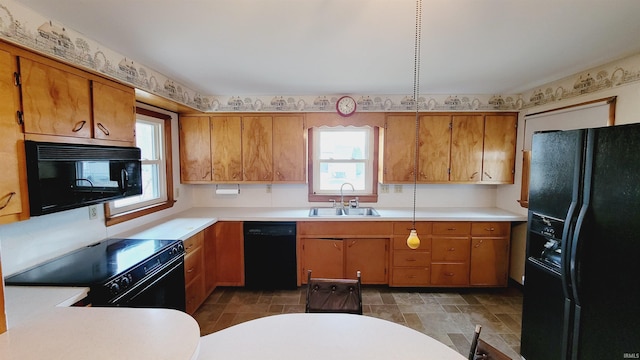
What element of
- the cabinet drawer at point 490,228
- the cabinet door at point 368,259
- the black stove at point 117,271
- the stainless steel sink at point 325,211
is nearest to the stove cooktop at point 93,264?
the black stove at point 117,271

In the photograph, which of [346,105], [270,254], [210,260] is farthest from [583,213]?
[210,260]

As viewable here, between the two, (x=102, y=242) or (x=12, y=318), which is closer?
(x=12, y=318)

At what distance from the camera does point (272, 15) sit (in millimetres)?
1530

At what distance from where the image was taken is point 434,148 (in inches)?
132

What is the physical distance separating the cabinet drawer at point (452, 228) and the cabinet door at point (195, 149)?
2890mm

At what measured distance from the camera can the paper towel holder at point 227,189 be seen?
359 cm

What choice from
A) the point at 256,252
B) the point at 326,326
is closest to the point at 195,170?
the point at 256,252

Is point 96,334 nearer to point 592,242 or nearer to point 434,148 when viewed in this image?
point 592,242

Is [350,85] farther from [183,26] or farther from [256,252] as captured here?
[256,252]

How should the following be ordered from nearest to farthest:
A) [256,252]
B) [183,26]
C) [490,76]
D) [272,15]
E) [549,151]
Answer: [272,15]
[183,26]
[549,151]
[490,76]
[256,252]

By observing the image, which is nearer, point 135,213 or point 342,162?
point 135,213

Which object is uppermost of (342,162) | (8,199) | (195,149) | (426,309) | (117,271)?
(195,149)

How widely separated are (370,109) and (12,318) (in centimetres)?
334

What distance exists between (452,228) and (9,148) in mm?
3658
